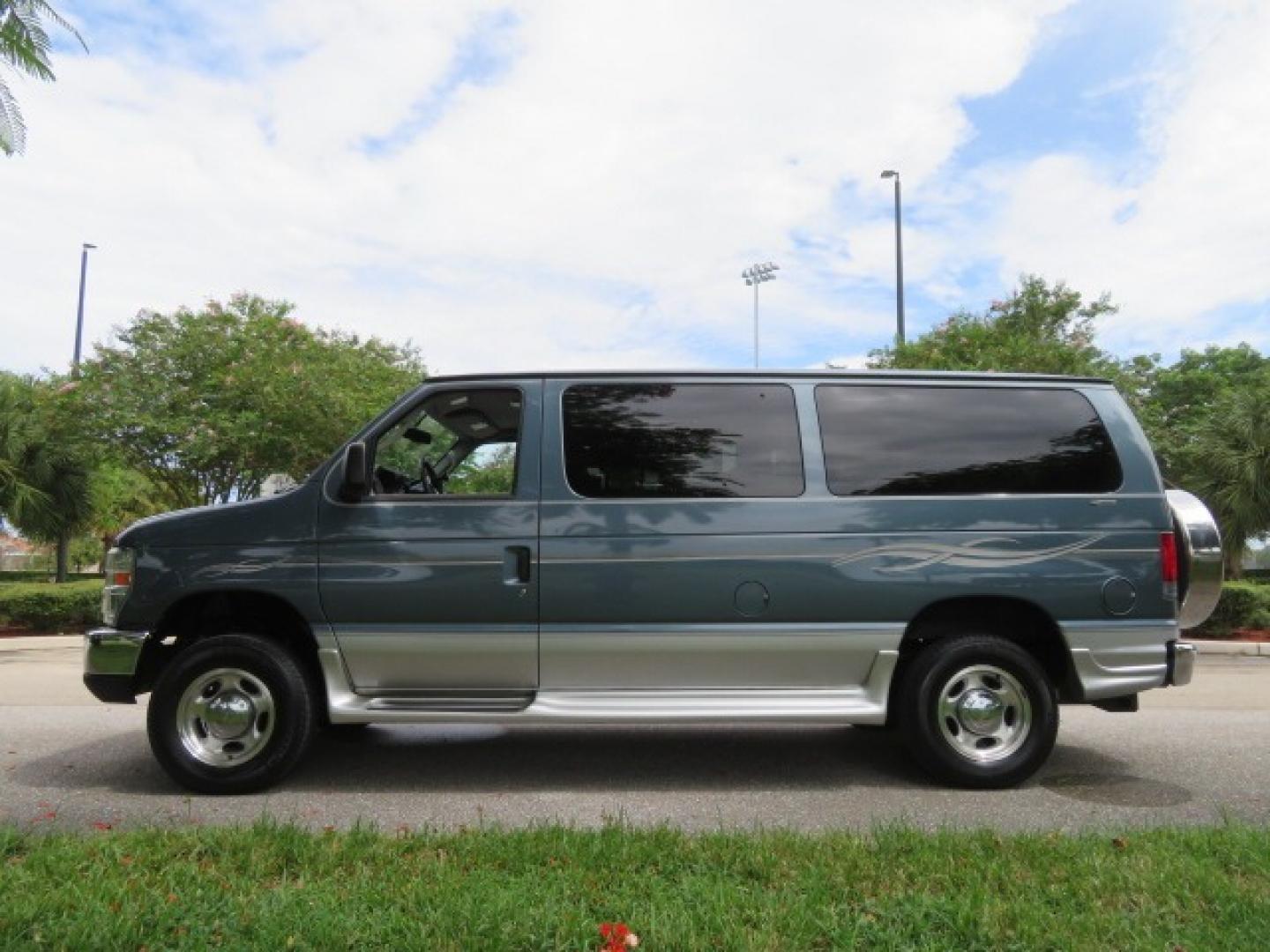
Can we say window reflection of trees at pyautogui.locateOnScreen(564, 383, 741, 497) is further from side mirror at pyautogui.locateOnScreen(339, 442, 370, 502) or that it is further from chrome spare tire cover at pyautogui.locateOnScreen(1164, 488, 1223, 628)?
chrome spare tire cover at pyautogui.locateOnScreen(1164, 488, 1223, 628)

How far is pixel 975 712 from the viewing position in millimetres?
5086

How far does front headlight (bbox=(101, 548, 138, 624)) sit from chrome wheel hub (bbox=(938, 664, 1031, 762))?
162 inches

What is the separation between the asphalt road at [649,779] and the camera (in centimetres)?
462

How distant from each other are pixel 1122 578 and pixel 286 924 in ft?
13.5

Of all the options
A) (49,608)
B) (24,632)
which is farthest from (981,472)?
(24,632)

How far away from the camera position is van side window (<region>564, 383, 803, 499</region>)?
16.8 feet

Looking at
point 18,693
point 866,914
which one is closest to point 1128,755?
A: point 866,914

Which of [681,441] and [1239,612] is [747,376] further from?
[1239,612]

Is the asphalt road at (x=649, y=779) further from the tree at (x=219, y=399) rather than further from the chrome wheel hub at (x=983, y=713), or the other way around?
the tree at (x=219, y=399)

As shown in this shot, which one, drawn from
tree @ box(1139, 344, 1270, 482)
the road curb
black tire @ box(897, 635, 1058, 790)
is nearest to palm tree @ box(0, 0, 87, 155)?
black tire @ box(897, 635, 1058, 790)

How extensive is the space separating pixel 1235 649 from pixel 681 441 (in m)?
11.0

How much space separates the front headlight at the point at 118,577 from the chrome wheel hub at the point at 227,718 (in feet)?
1.82

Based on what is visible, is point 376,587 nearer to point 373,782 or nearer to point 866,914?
point 373,782

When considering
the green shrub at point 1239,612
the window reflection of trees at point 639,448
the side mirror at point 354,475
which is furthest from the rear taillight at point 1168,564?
the green shrub at point 1239,612
